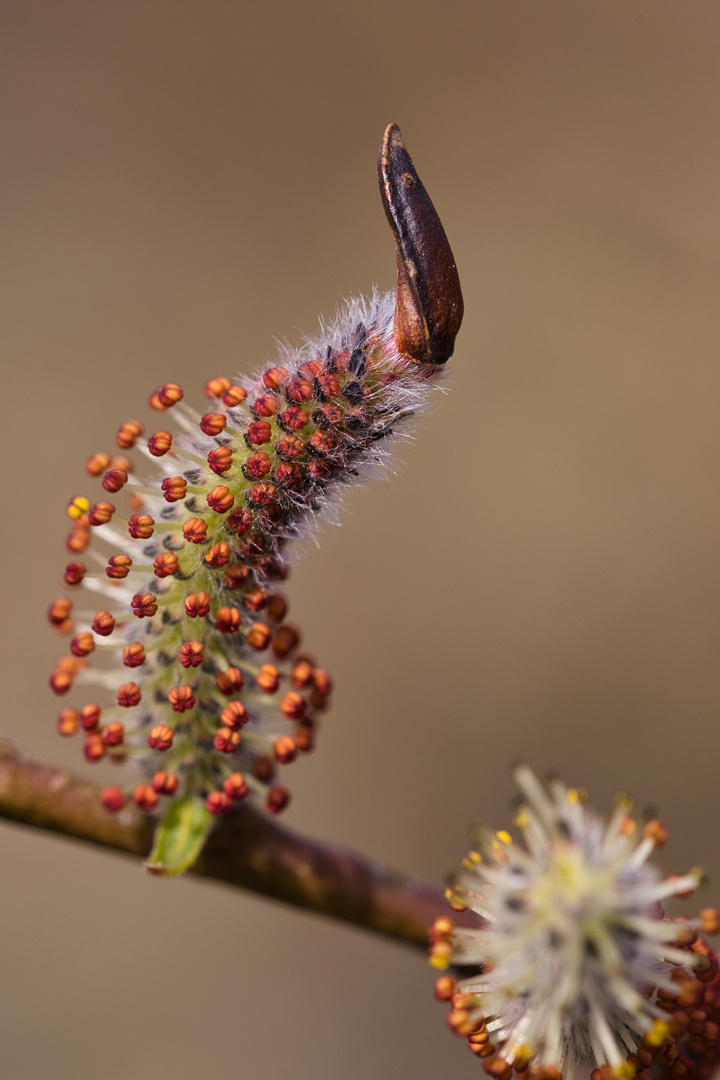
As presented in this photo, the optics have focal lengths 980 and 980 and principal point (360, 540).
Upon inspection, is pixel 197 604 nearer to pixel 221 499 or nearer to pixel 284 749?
pixel 221 499

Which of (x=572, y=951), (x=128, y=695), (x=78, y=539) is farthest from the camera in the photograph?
(x=78, y=539)

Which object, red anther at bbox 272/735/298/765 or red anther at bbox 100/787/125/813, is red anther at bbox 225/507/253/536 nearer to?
red anther at bbox 272/735/298/765

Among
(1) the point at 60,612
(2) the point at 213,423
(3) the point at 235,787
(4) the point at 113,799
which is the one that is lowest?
(4) the point at 113,799

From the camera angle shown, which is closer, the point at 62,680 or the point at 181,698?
the point at 181,698

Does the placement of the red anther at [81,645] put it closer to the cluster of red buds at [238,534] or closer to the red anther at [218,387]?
the cluster of red buds at [238,534]

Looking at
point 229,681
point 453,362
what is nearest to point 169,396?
point 229,681

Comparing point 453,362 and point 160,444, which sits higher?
point 453,362

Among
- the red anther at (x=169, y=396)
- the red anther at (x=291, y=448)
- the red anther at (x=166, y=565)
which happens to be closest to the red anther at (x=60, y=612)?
the red anther at (x=166, y=565)

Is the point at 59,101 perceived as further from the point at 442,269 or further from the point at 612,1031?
the point at 612,1031
